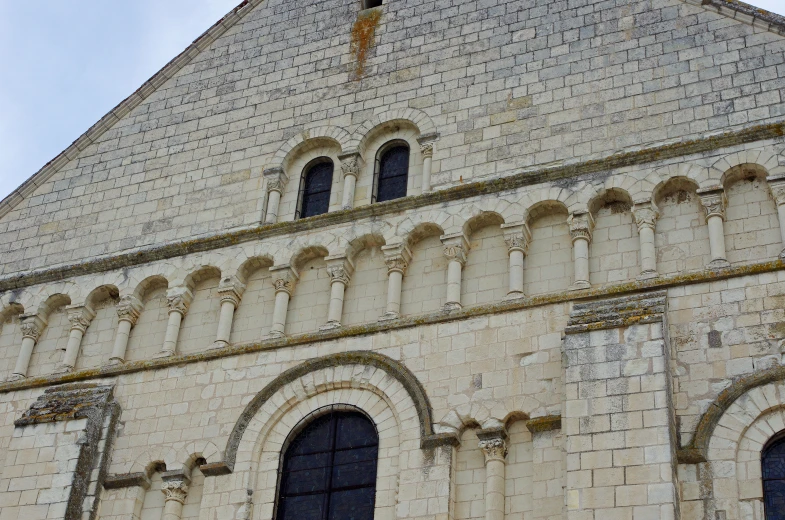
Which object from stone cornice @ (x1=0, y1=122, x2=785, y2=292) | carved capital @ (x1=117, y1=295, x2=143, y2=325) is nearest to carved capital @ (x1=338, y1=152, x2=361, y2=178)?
stone cornice @ (x1=0, y1=122, x2=785, y2=292)

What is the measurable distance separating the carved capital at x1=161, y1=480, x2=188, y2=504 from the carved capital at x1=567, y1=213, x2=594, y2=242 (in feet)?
16.9

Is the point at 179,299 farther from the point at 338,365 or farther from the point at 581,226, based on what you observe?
the point at 581,226

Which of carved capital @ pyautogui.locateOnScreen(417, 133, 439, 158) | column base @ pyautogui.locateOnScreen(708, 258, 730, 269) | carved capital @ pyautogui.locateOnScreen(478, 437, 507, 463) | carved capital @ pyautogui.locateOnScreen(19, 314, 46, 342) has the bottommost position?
carved capital @ pyautogui.locateOnScreen(478, 437, 507, 463)

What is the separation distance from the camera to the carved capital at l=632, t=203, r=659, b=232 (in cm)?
1388

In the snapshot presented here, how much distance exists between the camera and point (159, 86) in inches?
727

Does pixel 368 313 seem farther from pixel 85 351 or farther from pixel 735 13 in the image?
pixel 735 13

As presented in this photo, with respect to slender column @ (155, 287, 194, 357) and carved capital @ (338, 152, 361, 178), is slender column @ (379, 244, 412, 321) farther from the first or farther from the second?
slender column @ (155, 287, 194, 357)

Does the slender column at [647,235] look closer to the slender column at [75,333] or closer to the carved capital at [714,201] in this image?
the carved capital at [714,201]

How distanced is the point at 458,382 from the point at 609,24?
5456mm

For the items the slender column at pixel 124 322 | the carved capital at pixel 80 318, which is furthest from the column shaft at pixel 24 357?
the slender column at pixel 124 322

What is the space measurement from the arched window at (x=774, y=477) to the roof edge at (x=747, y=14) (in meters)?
5.49

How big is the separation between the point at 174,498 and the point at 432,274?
152 inches

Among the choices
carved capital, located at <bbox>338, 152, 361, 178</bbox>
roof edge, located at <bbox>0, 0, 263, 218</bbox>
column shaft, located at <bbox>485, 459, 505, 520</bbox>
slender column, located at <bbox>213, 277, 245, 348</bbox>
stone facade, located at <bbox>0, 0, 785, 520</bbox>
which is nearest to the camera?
column shaft, located at <bbox>485, 459, 505, 520</bbox>

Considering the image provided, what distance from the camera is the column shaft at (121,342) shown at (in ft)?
50.7
